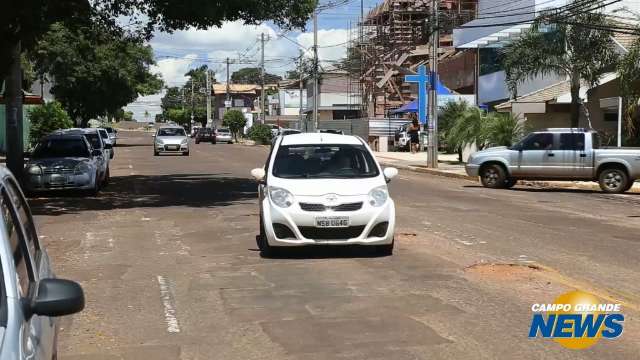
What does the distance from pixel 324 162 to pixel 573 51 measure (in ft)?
67.9

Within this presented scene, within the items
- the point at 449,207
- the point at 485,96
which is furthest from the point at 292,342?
the point at 485,96

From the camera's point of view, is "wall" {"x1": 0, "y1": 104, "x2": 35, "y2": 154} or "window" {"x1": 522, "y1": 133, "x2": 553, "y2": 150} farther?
"wall" {"x1": 0, "y1": 104, "x2": 35, "y2": 154}

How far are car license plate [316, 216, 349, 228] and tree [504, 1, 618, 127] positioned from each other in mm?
21044

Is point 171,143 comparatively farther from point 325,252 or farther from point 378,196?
point 378,196

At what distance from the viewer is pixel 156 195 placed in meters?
21.0

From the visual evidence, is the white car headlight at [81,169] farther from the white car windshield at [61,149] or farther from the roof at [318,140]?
the roof at [318,140]

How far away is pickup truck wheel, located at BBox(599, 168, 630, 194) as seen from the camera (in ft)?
74.0

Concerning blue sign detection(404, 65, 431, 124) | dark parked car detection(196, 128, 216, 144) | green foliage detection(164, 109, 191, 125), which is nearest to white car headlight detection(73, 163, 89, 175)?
blue sign detection(404, 65, 431, 124)

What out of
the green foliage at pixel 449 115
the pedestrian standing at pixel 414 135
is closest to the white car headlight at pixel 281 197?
the green foliage at pixel 449 115

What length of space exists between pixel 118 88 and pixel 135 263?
170 feet

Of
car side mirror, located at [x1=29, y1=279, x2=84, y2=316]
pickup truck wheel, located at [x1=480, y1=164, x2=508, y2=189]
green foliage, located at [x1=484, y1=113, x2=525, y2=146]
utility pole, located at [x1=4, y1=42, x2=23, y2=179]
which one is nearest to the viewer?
car side mirror, located at [x1=29, y1=279, x2=84, y2=316]

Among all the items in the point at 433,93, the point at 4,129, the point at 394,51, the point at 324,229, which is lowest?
the point at 324,229

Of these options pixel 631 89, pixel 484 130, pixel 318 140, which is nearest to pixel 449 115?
pixel 484 130

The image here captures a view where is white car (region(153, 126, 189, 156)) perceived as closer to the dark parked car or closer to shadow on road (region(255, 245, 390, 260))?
the dark parked car
